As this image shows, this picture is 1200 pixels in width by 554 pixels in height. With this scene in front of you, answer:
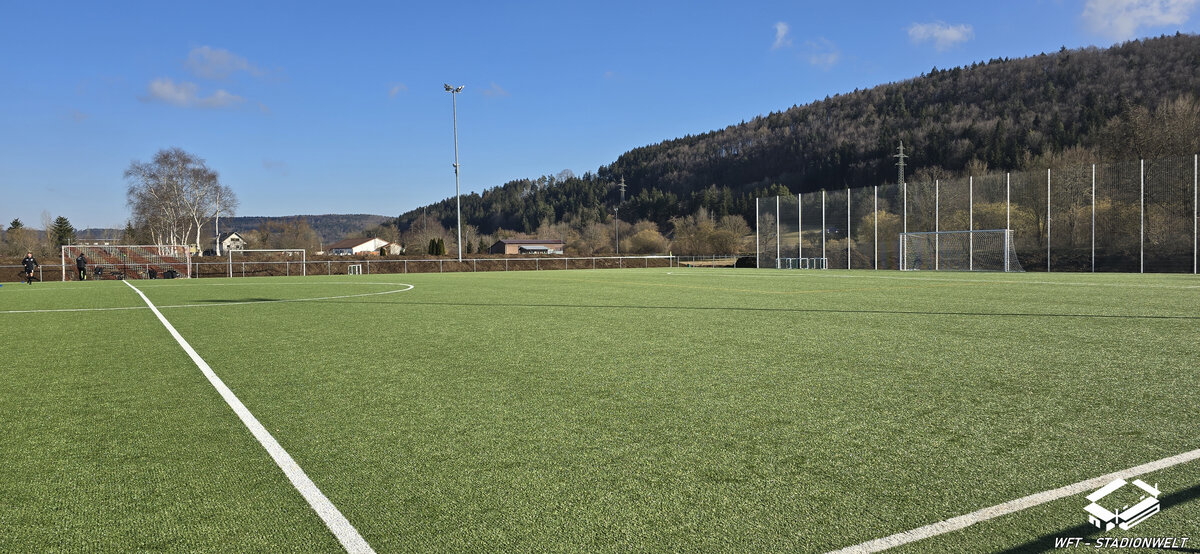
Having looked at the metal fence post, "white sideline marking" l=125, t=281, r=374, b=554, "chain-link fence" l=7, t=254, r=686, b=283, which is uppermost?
the metal fence post

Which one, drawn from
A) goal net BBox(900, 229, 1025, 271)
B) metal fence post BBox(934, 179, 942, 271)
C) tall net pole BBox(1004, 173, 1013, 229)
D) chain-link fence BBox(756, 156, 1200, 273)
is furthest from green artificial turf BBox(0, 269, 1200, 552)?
metal fence post BBox(934, 179, 942, 271)

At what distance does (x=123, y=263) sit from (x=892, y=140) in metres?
95.0

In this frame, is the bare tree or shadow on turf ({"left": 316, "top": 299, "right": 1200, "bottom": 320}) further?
the bare tree

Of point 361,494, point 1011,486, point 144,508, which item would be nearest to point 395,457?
point 361,494

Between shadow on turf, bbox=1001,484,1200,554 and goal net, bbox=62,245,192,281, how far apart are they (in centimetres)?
3967

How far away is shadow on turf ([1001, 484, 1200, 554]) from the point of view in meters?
2.24

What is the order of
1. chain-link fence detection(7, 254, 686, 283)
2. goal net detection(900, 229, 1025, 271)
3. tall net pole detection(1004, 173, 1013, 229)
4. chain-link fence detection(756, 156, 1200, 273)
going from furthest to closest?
chain-link fence detection(7, 254, 686, 283) < tall net pole detection(1004, 173, 1013, 229) < goal net detection(900, 229, 1025, 271) < chain-link fence detection(756, 156, 1200, 273)

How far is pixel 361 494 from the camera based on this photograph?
285cm

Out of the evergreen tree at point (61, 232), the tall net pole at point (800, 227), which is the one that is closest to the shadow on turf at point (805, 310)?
the tall net pole at point (800, 227)

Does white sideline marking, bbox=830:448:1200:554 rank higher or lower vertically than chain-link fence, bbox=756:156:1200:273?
lower

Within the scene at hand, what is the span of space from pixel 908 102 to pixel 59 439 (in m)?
122

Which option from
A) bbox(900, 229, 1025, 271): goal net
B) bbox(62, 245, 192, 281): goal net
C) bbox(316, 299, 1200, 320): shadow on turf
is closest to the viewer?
bbox(316, 299, 1200, 320): shadow on turf

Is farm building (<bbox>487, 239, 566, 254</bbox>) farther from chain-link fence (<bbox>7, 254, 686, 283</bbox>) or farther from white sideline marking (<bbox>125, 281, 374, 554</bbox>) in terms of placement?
white sideline marking (<bbox>125, 281, 374, 554</bbox>)

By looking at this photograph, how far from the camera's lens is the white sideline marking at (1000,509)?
2.30 metres
